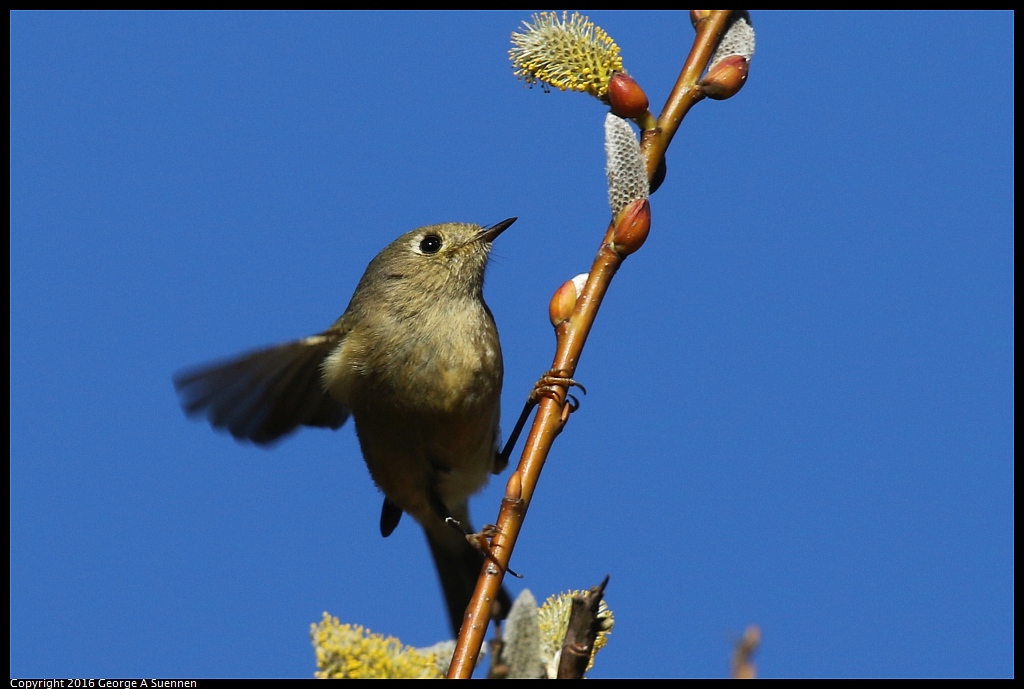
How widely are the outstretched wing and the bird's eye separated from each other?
1.75ft

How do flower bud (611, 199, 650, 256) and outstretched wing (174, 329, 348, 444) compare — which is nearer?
flower bud (611, 199, 650, 256)

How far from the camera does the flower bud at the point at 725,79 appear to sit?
237cm

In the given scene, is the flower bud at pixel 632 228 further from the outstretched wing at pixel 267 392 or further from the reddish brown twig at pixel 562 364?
the outstretched wing at pixel 267 392

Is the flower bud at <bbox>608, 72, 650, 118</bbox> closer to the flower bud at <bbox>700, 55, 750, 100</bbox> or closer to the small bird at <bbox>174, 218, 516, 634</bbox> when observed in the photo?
the flower bud at <bbox>700, 55, 750, 100</bbox>

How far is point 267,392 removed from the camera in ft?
12.4

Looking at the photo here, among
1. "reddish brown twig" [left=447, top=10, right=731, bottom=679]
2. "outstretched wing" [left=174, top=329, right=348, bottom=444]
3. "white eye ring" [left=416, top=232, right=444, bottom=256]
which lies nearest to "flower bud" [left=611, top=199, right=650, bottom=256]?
"reddish brown twig" [left=447, top=10, right=731, bottom=679]

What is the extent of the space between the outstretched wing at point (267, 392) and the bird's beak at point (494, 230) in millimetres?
716

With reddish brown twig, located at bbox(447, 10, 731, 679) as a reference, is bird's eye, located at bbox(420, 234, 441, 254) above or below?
above

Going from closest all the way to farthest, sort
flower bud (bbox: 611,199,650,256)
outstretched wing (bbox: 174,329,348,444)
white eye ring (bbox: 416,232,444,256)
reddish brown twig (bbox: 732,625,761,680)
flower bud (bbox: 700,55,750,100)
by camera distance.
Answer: reddish brown twig (bbox: 732,625,761,680), flower bud (bbox: 611,199,650,256), flower bud (bbox: 700,55,750,100), outstretched wing (bbox: 174,329,348,444), white eye ring (bbox: 416,232,444,256)

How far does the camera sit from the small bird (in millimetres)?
3645

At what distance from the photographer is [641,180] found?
228 cm
